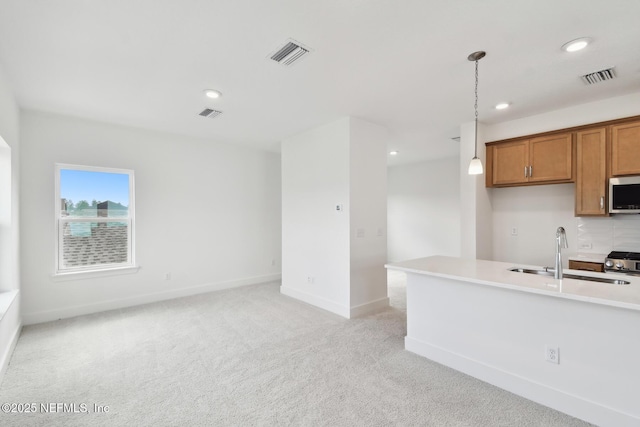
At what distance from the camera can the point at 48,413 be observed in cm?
205

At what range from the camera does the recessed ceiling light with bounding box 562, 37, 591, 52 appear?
2203 millimetres

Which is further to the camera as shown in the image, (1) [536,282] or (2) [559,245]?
(2) [559,245]

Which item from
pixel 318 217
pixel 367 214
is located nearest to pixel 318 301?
pixel 318 217

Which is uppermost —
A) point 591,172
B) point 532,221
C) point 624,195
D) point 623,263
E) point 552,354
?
point 591,172

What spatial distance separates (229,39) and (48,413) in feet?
9.87

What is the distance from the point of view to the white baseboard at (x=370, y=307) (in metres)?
3.96

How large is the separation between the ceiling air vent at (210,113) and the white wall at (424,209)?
17.1ft

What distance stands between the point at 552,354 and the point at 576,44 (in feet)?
7.71

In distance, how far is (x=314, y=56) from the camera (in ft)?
8.07

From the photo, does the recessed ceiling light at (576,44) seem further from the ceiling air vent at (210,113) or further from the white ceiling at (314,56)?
the ceiling air vent at (210,113)

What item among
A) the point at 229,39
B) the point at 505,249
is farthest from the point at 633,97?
the point at 229,39

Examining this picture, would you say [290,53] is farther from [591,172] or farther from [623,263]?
[623,263]

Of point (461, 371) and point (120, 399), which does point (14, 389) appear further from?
point (461, 371)

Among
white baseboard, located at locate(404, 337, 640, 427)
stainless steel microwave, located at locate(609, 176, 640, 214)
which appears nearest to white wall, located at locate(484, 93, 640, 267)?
stainless steel microwave, located at locate(609, 176, 640, 214)
